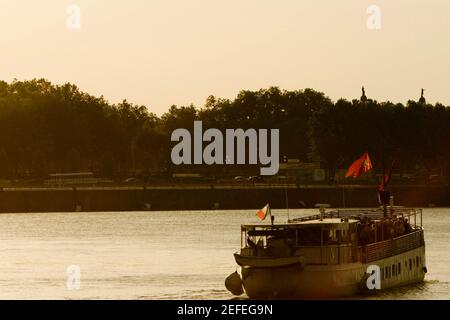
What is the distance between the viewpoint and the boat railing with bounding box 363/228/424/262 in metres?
79.8

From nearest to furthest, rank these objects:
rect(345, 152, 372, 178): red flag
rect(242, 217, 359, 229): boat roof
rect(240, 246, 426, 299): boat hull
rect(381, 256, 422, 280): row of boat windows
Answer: rect(240, 246, 426, 299): boat hull < rect(242, 217, 359, 229): boat roof < rect(381, 256, 422, 280): row of boat windows < rect(345, 152, 372, 178): red flag

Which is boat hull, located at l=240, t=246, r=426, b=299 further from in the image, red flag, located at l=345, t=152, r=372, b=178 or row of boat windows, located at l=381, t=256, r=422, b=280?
red flag, located at l=345, t=152, r=372, b=178

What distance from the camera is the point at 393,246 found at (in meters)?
84.6

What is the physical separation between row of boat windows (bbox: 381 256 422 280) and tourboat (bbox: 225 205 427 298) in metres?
0.08

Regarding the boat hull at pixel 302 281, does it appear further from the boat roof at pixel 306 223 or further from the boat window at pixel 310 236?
the boat roof at pixel 306 223

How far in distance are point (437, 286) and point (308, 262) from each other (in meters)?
14.3

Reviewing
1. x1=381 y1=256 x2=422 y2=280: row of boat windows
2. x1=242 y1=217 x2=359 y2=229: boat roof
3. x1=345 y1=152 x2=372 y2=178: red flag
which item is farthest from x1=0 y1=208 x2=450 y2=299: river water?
x1=345 y1=152 x2=372 y2=178: red flag

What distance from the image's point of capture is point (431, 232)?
144 m

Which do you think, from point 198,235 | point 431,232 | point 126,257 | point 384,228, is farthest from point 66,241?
point 384,228

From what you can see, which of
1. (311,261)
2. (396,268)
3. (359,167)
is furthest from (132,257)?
(311,261)

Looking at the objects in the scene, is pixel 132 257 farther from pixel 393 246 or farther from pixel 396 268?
pixel 396 268

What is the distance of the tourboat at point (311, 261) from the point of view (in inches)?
2884

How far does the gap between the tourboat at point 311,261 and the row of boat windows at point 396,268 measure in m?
0.08

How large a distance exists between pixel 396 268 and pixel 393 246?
1115 millimetres
